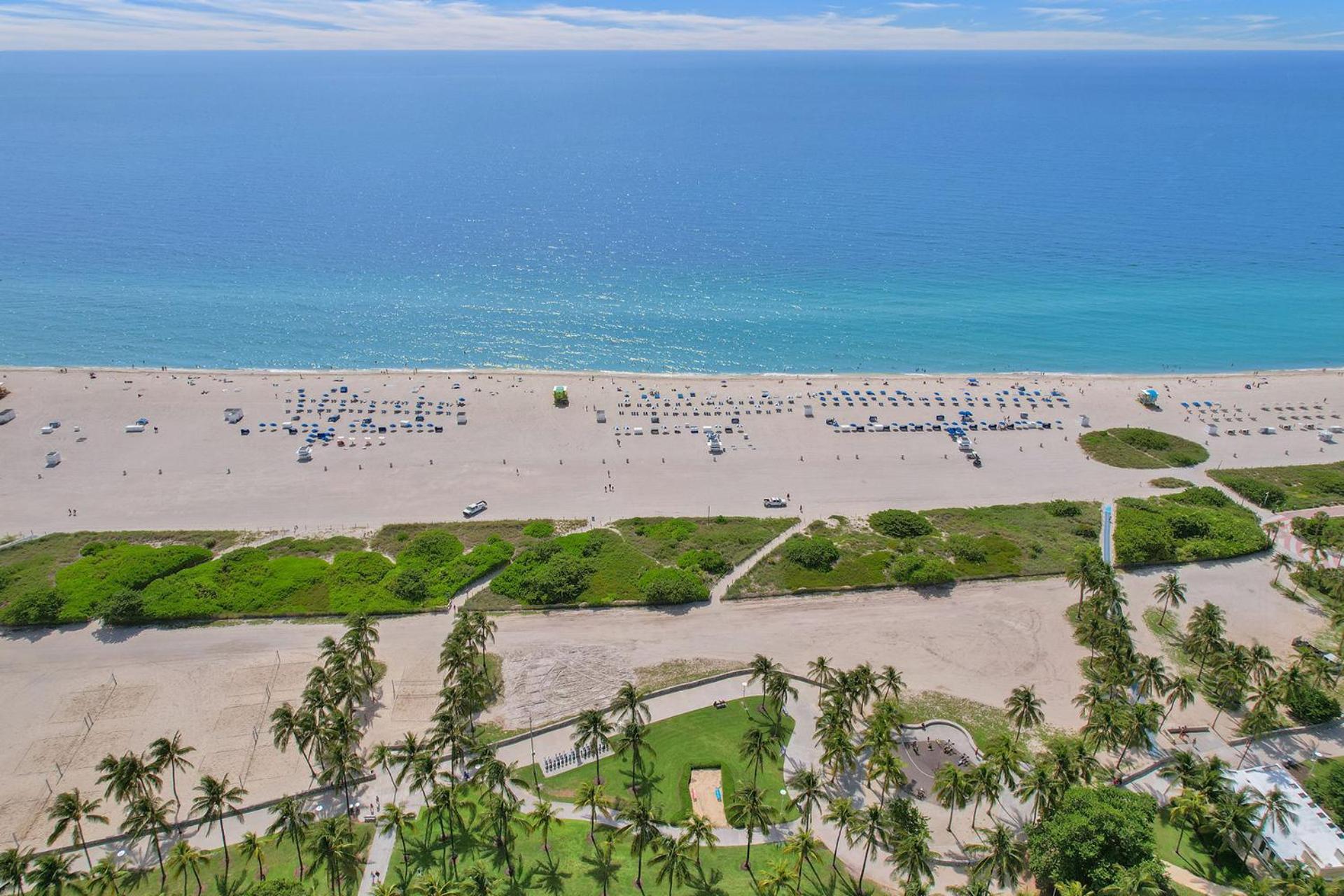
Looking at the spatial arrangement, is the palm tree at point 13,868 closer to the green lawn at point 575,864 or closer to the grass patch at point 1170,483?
the green lawn at point 575,864

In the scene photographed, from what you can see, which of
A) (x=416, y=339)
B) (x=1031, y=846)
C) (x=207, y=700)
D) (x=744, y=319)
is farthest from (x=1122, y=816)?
(x=416, y=339)

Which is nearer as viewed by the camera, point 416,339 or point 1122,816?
point 1122,816

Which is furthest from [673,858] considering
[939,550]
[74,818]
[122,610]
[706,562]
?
[122,610]

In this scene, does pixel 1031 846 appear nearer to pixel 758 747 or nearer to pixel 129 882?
pixel 758 747

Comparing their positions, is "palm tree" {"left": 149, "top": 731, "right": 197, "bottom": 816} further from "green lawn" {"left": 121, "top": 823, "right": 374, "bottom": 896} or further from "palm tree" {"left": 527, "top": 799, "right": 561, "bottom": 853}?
"palm tree" {"left": 527, "top": 799, "right": 561, "bottom": 853}

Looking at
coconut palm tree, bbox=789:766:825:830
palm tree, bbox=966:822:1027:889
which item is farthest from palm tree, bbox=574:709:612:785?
palm tree, bbox=966:822:1027:889
